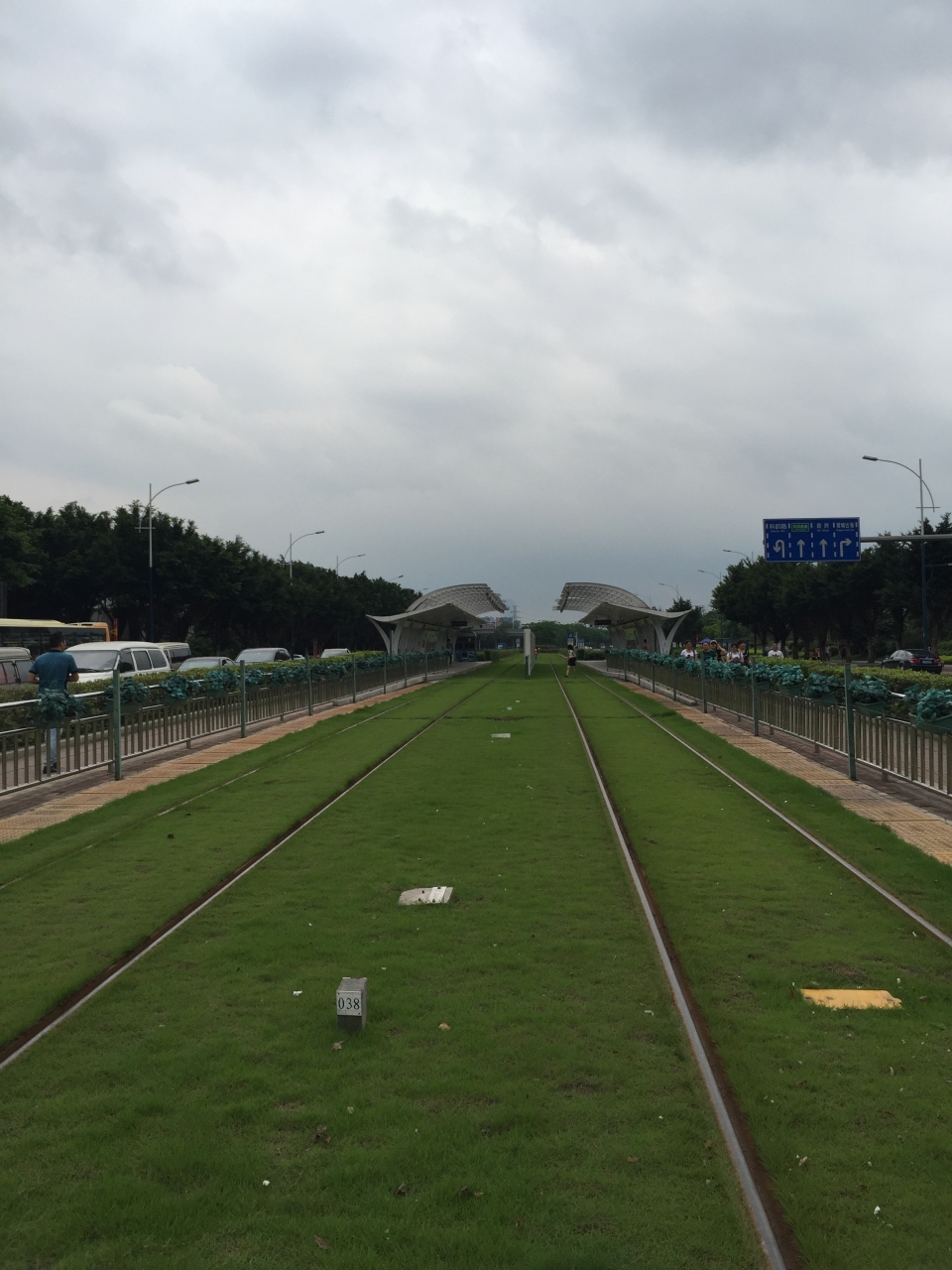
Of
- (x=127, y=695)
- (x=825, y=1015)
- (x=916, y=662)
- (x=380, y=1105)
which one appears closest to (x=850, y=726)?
(x=825, y=1015)

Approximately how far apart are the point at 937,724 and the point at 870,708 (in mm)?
2852

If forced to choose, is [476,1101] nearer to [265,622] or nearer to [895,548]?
[895,548]

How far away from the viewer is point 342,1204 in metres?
3.62

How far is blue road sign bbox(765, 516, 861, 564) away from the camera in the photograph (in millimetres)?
28406

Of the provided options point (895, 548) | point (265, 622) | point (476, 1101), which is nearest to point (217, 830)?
point (476, 1101)

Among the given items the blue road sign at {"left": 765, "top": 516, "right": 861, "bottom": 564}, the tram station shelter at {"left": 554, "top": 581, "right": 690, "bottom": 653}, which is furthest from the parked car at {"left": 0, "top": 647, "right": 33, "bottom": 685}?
the tram station shelter at {"left": 554, "top": 581, "right": 690, "bottom": 653}

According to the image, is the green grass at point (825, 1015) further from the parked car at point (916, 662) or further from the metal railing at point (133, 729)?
the parked car at point (916, 662)

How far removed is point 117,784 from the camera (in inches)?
590

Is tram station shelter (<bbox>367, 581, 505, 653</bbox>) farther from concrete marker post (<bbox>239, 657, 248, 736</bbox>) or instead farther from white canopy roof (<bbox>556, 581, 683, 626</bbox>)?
concrete marker post (<bbox>239, 657, 248, 736</bbox>)

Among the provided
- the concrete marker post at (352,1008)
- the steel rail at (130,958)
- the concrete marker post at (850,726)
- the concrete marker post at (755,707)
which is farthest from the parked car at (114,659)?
the concrete marker post at (352,1008)

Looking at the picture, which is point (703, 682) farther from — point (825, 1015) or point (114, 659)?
point (825, 1015)

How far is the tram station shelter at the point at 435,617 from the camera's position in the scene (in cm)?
5979

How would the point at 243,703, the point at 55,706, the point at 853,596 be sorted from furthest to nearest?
the point at 853,596, the point at 243,703, the point at 55,706

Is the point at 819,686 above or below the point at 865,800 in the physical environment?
above
